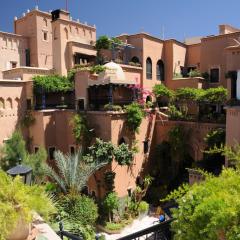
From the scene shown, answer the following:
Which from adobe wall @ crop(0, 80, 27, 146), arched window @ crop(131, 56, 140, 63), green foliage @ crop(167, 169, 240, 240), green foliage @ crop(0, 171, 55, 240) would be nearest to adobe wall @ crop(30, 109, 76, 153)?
adobe wall @ crop(0, 80, 27, 146)

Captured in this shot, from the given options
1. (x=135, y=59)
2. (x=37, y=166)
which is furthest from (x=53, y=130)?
(x=135, y=59)

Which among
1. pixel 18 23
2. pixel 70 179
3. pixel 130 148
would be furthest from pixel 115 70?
pixel 18 23

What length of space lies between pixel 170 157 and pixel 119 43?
418 inches

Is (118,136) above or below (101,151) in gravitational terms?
above

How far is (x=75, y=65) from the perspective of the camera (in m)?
25.4

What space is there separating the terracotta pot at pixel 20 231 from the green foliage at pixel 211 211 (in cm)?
262

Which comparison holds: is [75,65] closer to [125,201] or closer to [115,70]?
[115,70]

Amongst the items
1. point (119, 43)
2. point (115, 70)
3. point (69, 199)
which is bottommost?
point (69, 199)

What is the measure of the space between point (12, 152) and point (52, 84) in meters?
6.53

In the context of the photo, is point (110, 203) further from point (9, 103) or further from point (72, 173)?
point (9, 103)

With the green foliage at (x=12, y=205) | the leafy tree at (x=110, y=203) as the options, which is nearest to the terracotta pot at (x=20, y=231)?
the green foliage at (x=12, y=205)

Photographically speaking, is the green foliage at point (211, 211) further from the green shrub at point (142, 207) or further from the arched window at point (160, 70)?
the arched window at point (160, 70)

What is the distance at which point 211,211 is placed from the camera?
3.69 meters

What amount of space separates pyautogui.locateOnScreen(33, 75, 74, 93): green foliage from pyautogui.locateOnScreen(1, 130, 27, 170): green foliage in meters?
4.36
